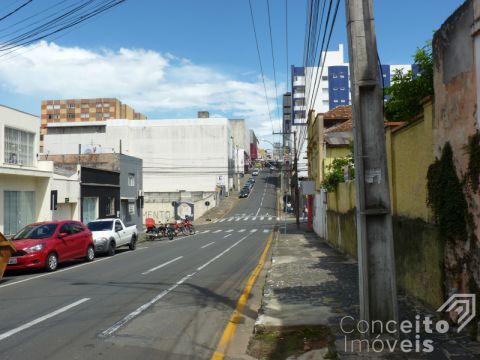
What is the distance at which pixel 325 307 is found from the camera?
28.1ft

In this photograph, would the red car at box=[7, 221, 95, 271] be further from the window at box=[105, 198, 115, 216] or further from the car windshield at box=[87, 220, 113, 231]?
the window at box=[105, 198, 115, 216]

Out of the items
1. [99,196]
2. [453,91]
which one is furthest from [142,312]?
[99,196]

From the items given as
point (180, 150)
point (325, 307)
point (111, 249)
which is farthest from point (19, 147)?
point (180, 150)

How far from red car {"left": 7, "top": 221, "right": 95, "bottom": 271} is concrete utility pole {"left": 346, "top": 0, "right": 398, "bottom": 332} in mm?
11903

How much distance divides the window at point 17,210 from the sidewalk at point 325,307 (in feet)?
49.0

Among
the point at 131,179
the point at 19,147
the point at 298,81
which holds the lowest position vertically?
A: the point at 131,179

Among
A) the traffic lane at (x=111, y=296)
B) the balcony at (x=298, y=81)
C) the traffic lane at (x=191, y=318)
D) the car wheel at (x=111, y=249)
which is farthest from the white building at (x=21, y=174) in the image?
the balcony at (x=298, y=81)

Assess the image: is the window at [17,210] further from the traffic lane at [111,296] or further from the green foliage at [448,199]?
the green foliage at [448,199]

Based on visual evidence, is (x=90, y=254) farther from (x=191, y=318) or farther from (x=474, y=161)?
(x=474, y=161)

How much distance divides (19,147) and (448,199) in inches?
886

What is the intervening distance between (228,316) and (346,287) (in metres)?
2.97

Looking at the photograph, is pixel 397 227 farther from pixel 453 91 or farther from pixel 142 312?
pixel 142 312

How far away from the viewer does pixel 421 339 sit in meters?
6.23

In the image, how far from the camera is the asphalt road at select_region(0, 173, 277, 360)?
6.62m
